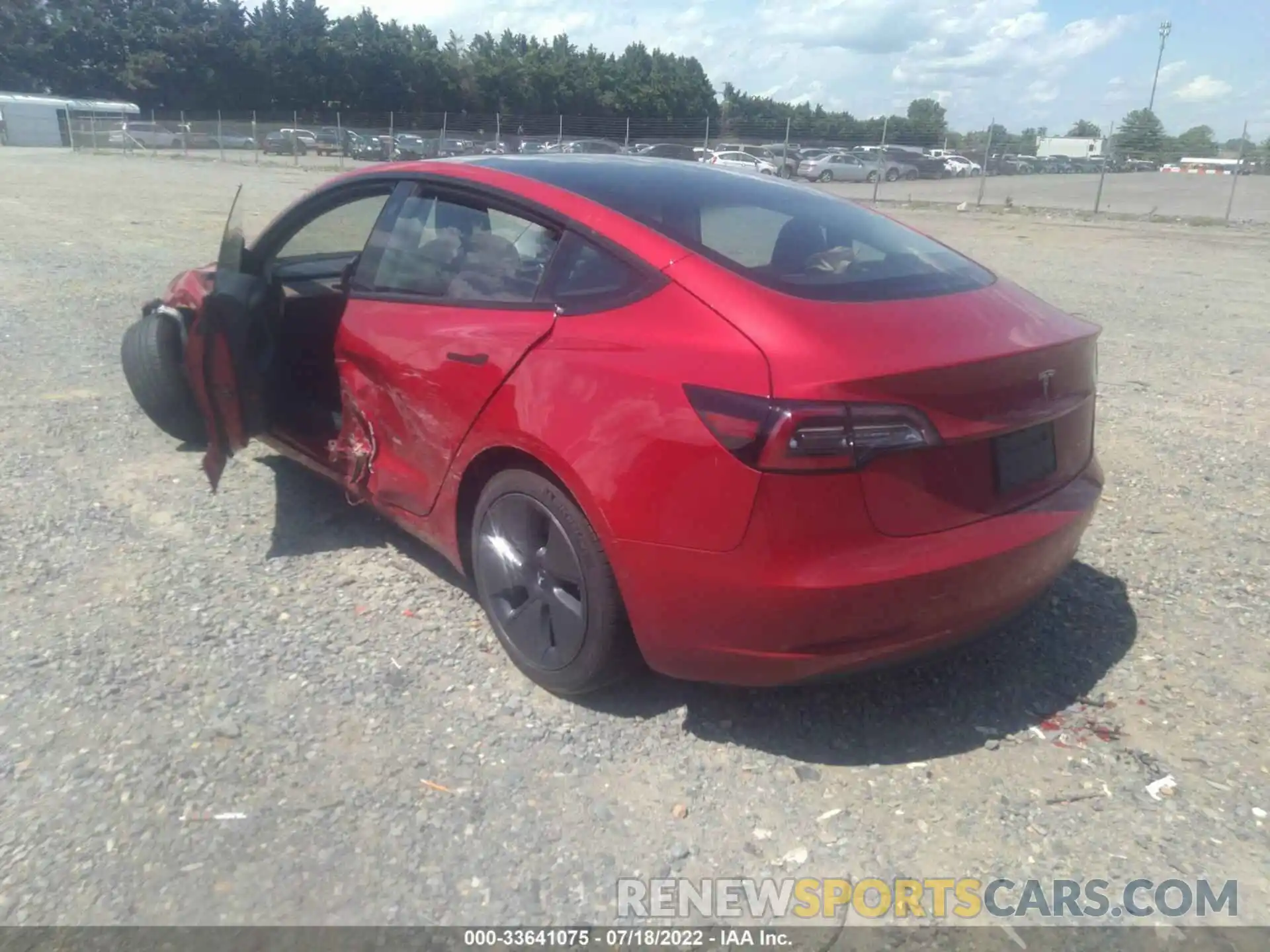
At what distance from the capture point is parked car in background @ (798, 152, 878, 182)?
123ft

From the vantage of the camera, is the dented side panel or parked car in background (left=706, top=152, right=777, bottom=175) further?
parked car in background (left=706, top=152, right=777, bottom=175)

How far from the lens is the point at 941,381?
8.72ft

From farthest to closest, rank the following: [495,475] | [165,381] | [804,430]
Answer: [165,381] < [495,475] < [804,430]

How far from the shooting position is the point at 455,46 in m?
81.8

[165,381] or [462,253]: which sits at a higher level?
[462,253]

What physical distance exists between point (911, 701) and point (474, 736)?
1387mm

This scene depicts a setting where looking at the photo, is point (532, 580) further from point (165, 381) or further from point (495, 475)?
point (165, 381)

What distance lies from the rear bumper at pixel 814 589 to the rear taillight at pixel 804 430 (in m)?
0.06

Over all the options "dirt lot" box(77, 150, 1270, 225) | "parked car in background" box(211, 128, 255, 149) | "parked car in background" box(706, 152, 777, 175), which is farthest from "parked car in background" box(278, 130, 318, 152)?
"parked car in background" box(706, 152, 777, 175)

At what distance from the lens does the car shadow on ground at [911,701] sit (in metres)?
3.07

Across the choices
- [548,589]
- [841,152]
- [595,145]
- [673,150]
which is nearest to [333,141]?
[595,145]

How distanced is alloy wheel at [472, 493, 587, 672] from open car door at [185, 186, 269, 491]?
1.31m

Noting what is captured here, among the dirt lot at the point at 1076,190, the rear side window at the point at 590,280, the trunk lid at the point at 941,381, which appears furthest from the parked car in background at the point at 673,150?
the trunk lid at the point at 941,381

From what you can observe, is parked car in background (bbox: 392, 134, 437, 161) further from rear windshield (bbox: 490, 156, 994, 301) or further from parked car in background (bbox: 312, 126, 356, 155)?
rear windshield (bbox: 490, 156, 994, 301)
